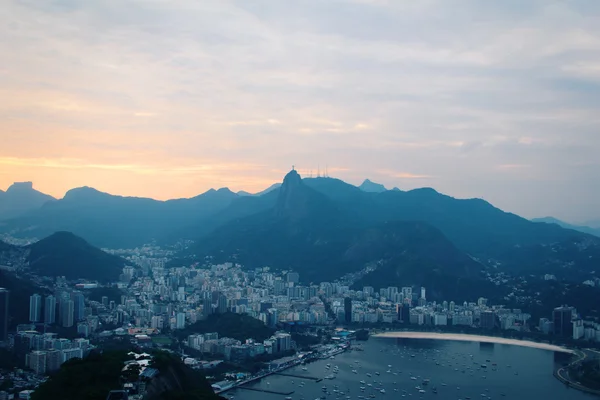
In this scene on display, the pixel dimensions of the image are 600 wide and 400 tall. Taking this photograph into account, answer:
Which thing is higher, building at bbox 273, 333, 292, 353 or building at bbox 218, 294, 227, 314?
building at bbox 218, 294, 227, 314

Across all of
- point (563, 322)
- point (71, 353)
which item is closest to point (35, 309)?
point (71, 353)

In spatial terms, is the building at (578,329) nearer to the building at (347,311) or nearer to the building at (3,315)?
the building at (347,311)

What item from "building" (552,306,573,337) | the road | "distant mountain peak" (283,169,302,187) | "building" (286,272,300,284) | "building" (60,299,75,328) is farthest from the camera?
"distant mountain peak" (283,169,302,187)

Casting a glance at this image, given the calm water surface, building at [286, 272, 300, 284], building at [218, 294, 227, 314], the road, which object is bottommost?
the calm water surface

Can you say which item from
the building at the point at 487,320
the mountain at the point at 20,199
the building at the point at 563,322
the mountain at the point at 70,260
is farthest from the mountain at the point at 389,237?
the mountain at the point at 20,199

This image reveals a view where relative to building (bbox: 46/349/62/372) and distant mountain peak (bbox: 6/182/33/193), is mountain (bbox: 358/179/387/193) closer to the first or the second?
distant mountain peak (bbox: 6/182/33/193)

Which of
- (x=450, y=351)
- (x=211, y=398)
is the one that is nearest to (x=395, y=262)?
(x=450, y=351)

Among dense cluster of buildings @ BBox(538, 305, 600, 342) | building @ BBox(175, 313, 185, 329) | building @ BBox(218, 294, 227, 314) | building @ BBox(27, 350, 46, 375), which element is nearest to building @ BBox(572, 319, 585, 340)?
dense cluster of buildings @ BBox(538, 305, 600, 342)
